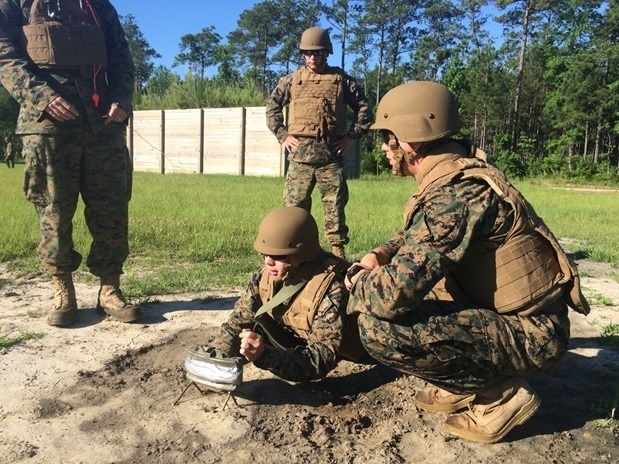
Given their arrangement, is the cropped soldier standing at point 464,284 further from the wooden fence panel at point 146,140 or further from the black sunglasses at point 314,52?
the wooden fence panel at point 146,140

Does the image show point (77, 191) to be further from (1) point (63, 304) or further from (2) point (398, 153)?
(2) point (398, 153)

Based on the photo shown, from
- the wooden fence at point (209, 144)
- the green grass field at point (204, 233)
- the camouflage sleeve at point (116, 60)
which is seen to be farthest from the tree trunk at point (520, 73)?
the camouflage sleeve at point (116, 60)

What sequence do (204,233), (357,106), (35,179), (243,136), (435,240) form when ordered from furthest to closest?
(243,136) < (204,233) < (357,106) < (35,179) < (435,240)

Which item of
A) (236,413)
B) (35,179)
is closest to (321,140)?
(35,179)

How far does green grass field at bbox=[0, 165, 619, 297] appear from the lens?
489cm

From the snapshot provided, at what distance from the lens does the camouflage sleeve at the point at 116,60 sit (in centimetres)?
375

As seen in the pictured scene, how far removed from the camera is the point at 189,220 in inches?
302

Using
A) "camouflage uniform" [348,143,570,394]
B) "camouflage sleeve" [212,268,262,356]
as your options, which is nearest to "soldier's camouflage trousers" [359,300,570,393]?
"camouflage uniform" [348,143,570,394]

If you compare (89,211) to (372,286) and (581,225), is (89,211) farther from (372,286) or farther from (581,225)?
(581,225)

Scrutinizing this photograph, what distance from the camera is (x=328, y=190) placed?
5.32 metres

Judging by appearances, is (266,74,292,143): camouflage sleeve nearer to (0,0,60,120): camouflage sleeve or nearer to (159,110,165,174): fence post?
(0,0,60,120): camouflage sleeve

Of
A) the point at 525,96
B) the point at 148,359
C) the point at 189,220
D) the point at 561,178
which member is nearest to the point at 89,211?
the point at 148,359

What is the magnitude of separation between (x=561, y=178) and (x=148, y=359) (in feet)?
83.8

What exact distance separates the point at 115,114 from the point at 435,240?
246 cm
